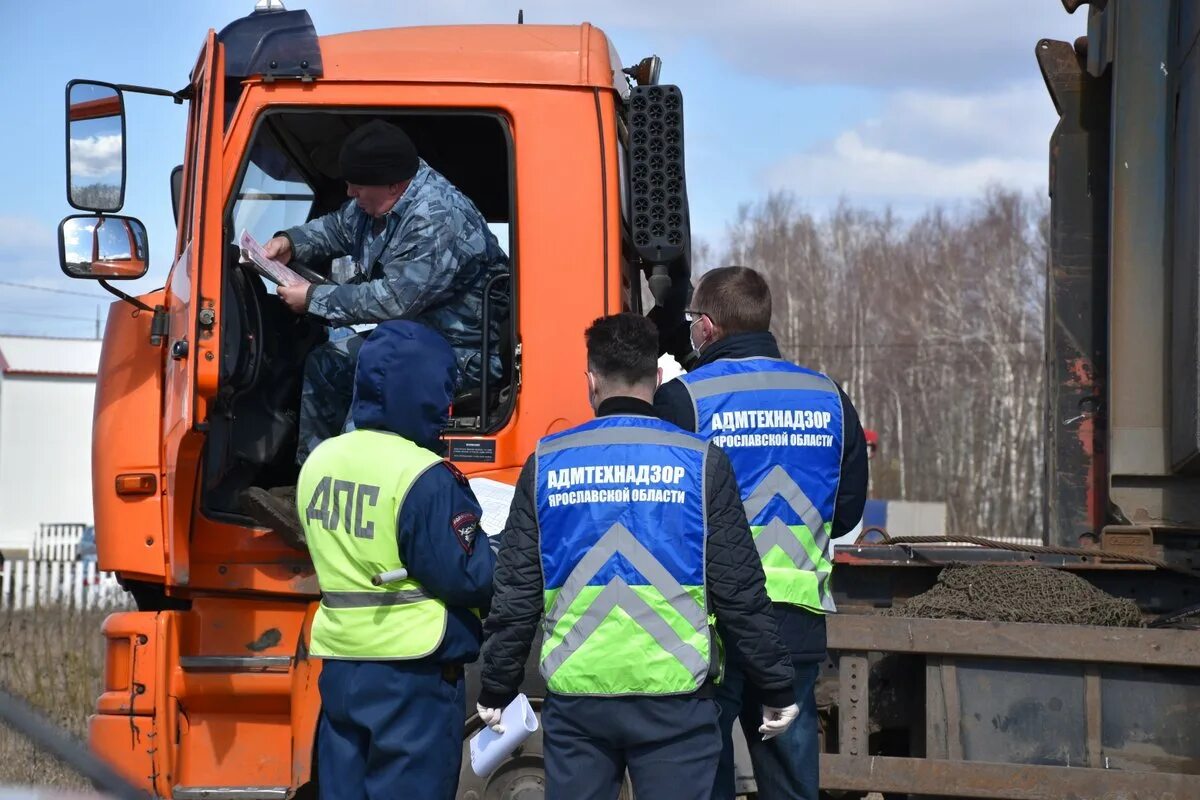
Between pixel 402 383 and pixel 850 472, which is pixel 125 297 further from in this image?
pixel 850 472

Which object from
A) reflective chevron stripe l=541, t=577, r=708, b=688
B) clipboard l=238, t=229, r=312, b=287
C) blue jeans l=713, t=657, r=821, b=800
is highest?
clipboard l=238, t=229, r=312, b=287

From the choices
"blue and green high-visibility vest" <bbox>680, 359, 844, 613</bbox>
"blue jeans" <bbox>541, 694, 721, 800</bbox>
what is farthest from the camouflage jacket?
"blue jeans" <bbox>541, 694, 721, 800</bbox>

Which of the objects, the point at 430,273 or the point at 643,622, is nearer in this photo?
the point at 643,622

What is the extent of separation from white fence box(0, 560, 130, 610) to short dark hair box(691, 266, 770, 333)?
300 inches

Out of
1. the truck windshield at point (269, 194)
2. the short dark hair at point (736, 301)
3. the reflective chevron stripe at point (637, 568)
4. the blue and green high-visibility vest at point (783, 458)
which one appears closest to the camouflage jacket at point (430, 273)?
the truck windshield at point (269, 194)

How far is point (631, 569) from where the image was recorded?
296cm

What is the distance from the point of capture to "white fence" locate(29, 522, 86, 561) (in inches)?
1210

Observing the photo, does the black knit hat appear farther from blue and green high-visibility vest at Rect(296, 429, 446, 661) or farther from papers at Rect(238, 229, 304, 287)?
blue and green high-visibility vest at Rect(296, 429, 446, 661)

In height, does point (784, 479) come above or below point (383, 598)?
above

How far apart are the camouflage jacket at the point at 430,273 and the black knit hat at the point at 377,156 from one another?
0.09 meters

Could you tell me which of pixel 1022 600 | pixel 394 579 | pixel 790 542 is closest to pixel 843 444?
pixel 790 542

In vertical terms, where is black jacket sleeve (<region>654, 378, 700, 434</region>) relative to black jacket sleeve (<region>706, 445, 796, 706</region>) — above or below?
above

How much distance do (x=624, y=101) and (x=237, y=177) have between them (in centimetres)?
122

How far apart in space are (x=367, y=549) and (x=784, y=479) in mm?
1069
